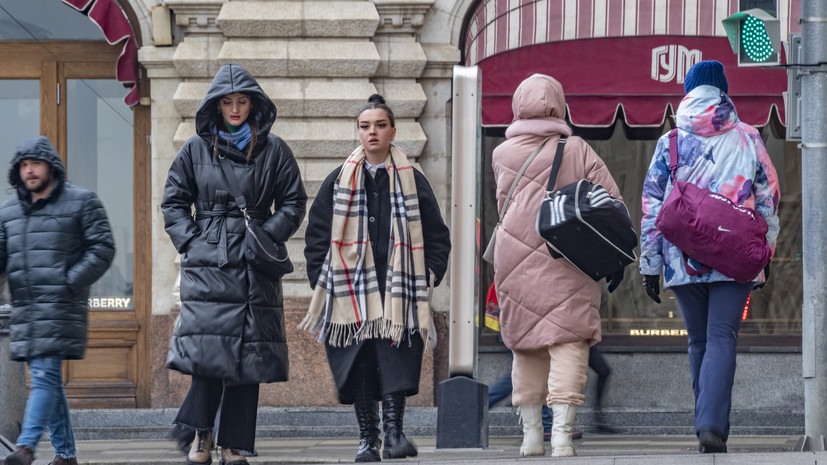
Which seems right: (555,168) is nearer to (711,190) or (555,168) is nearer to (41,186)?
(711,190)

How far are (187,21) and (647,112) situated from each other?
3644mm

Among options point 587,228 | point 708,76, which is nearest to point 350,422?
point 587,228

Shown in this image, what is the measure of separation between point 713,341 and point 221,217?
2.41 meters

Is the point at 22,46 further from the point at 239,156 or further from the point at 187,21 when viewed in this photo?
the point at 239,156

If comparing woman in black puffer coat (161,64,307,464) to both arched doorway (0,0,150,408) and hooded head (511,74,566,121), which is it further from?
arched doorway (0,0,150,408)

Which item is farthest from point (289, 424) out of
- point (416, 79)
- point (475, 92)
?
point (475, 92)

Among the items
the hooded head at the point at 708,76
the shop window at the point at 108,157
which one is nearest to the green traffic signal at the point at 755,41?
the hooded head at the point at 708,76

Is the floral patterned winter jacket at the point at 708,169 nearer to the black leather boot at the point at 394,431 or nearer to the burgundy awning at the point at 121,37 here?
the black leather boot at the point at 394,431

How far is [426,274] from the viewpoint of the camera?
6969mm

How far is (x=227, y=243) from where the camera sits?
662 cm

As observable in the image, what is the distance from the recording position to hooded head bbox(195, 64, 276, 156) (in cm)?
676

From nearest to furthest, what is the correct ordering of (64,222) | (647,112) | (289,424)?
(64,222) → (289,424) → (647,112)

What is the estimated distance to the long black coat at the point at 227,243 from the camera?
6594 mm

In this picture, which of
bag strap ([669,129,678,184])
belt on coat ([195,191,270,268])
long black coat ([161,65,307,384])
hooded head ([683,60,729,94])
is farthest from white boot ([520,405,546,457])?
hooded head ([683,60,729,94])
